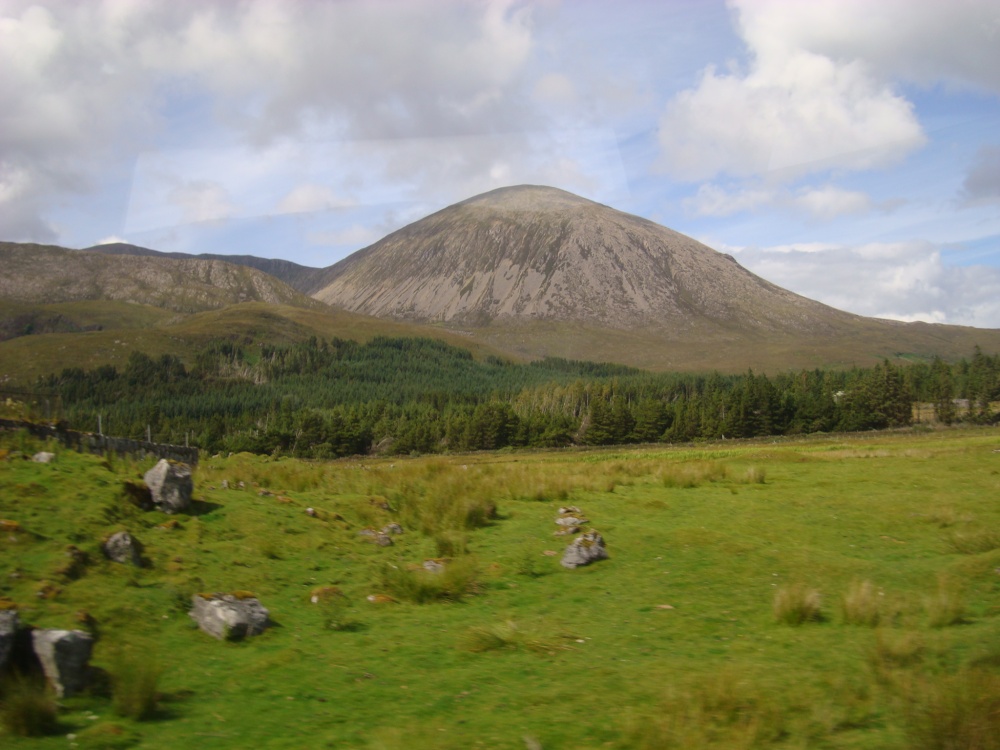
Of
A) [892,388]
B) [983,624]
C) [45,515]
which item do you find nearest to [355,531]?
[45,515]

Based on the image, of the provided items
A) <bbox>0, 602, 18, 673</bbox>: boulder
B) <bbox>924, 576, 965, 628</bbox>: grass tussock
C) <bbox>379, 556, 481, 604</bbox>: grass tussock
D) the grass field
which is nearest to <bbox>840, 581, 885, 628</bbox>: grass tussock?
the grass field

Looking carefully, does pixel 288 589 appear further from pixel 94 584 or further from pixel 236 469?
pixel 236 469

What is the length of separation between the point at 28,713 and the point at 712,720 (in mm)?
5851

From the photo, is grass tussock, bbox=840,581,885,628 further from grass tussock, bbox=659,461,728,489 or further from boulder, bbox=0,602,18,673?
grass tussock, bbox=659,461,728,489

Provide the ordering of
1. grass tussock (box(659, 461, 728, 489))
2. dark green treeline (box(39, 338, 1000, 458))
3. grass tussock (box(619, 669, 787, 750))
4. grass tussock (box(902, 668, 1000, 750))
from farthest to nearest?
dark green treeline (box(39, 338, 1000, 458))
grass tussock (box(659, 461, 728, 489))
grass tussock (box(619, 669, 787, 750))
grass tussock (box(902, 668, 1000, 750))

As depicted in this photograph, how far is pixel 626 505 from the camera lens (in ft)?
57.9

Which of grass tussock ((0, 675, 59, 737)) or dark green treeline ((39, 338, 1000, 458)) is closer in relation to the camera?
grass tussock ((0, 675, 59, 737))

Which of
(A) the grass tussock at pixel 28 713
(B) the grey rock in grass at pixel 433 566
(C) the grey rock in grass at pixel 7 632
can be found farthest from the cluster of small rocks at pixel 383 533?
(A) the grass tussock at pixel 28 713

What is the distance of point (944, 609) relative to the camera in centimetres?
878

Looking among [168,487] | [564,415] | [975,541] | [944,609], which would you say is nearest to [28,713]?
[168,487]

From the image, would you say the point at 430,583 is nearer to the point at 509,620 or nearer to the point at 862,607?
the point at 509,620

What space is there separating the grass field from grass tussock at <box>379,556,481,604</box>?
0.11 ft

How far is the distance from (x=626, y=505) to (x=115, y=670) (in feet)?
40.7

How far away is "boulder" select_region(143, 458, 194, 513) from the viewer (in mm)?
12086
